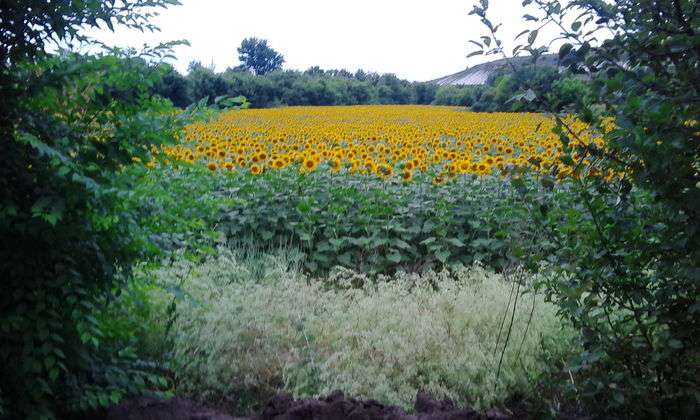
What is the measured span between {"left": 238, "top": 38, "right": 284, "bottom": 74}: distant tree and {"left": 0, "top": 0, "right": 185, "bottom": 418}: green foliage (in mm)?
34583

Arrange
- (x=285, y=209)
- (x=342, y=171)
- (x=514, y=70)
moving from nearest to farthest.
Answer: (x=514, y=70) < (x=285, y=209) < (x=342, y=171)

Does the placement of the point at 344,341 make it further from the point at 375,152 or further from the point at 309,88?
the point at 309,88

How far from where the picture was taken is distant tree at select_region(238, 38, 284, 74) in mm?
37312

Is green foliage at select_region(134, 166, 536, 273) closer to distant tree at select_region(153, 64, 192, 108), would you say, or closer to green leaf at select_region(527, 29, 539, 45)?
green leaf at select_region(527, 29, 539, 45)

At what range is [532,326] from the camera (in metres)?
3.90

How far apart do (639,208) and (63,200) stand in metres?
2.13

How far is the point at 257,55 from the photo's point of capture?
3750 cm

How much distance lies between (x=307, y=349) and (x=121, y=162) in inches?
54.7

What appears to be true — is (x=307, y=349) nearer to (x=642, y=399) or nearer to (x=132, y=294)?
(x=132, y=294)

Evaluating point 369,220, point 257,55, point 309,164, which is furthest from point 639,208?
point 257,55

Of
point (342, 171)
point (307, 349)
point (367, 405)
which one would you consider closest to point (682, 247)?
point (367, 405)

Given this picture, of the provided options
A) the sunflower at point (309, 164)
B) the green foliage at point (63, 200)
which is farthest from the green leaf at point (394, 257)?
the green foliage at point (63, 200)

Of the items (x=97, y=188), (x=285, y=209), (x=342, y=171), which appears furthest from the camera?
(x=342, y=171)

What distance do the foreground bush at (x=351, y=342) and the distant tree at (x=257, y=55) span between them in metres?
33.4
